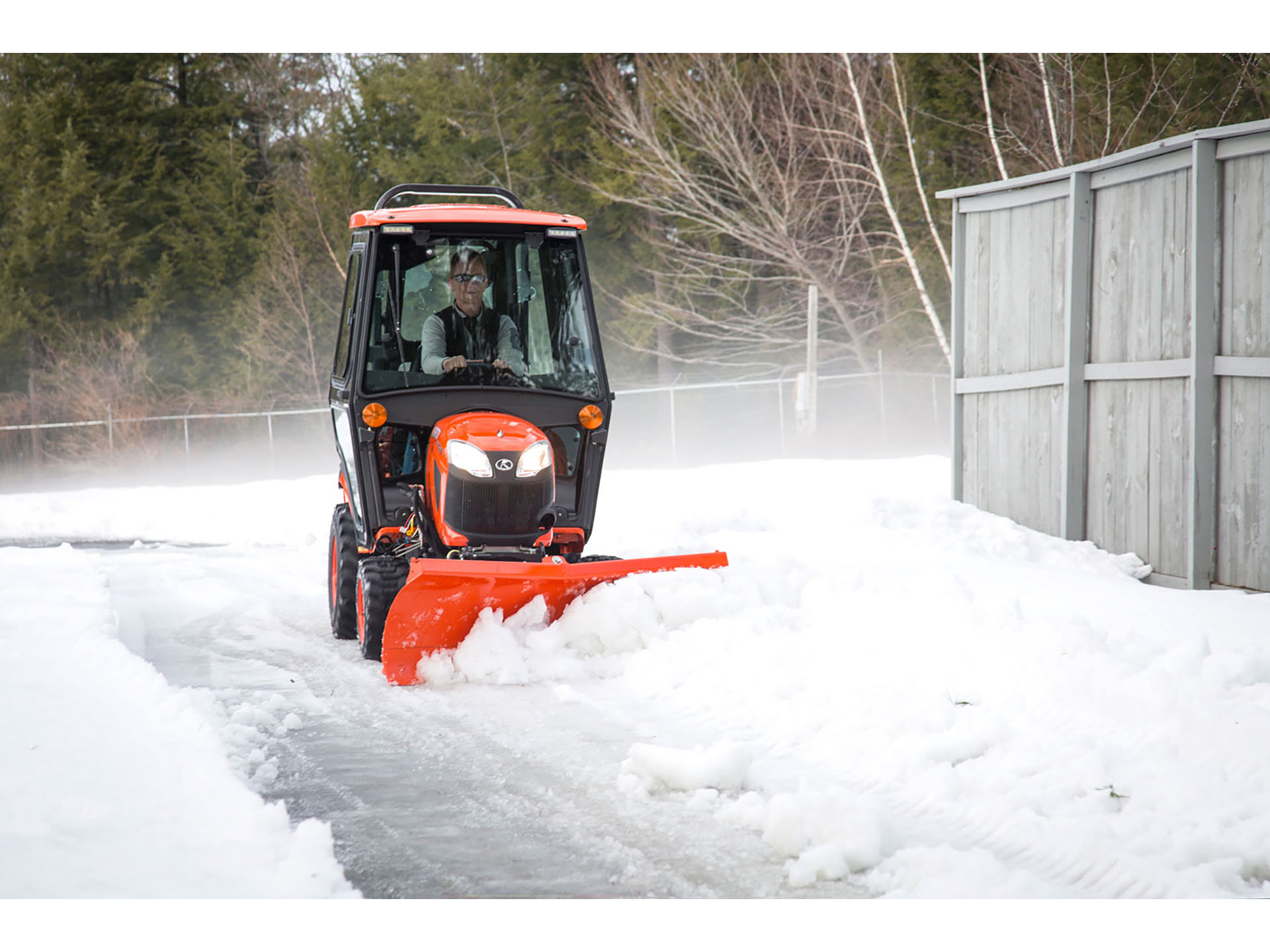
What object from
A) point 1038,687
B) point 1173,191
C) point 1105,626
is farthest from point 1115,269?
point 1038,687

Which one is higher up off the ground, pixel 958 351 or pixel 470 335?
pixel 470 335

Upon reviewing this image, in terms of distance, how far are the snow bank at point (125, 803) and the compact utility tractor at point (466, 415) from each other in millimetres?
1258

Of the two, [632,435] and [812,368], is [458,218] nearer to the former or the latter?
[812,368]

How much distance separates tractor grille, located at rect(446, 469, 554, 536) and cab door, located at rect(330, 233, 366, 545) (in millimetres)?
722

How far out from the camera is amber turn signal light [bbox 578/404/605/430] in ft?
21.3

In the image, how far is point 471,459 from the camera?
591 cm

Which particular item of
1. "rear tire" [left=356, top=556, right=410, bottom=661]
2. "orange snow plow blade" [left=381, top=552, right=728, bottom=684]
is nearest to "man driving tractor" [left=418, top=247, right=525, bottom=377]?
"rear tire" [left=356, top=556, right=410, bottom=661]

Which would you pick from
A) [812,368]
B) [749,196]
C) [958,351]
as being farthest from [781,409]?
[958,351]

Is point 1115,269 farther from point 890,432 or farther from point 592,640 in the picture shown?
point 890,432

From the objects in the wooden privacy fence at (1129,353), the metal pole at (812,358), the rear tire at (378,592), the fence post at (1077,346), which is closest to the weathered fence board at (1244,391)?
the wooden privacy fence at (1129,353)

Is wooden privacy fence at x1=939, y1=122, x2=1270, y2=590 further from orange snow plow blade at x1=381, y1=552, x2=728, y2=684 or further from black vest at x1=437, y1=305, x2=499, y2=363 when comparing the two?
black vest at x1=437, y1=305, x2=499, y2=363

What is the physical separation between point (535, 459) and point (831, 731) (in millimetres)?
2240

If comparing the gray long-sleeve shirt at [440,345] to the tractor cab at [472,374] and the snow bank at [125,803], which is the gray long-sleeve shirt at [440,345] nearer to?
the tractor cab at [472,374]

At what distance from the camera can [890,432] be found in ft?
82.0
